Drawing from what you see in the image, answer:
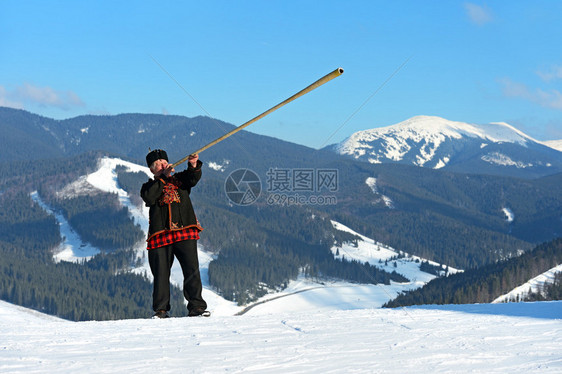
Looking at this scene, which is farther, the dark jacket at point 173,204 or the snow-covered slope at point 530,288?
the snow-covered slope at point 530,288

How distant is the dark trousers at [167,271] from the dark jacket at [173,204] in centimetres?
A: 45

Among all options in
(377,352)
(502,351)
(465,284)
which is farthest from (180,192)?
(465,284)

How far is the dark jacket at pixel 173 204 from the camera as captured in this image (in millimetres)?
12008

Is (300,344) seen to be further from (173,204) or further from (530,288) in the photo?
(530,288)

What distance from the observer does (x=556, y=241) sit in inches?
6914

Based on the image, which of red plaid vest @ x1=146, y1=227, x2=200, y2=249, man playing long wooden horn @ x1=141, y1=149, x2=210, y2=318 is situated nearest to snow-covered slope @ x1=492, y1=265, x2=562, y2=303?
man playing long wooden horn @ x1=141, y1=149, x2=210, y2=318

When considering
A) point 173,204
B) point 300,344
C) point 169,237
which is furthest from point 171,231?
point 300,344

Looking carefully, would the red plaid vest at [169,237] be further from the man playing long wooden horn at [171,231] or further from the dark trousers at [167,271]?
the dark trousers at [167,271]

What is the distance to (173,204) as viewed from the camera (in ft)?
39.8

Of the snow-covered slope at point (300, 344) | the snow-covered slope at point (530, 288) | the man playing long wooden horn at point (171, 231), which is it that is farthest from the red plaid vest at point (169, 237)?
the snow-covered slope at point (530, 288)

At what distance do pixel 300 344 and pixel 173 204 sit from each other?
5.31m

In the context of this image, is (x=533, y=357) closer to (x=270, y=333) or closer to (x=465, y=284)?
(x=270, y=333)

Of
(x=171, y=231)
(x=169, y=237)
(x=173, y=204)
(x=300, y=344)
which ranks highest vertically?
(x=173, y=204)

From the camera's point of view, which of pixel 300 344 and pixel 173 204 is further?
pixel 173 204
